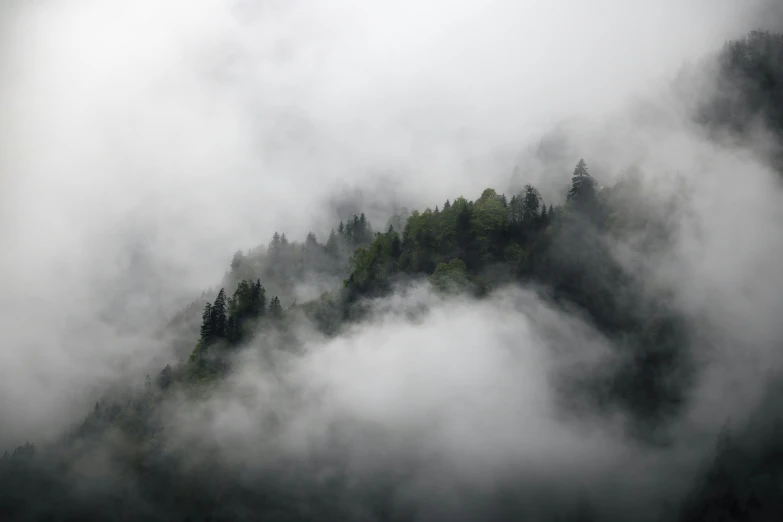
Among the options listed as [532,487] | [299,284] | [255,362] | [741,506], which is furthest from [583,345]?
[299,284]

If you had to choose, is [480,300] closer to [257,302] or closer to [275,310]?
[275,310]

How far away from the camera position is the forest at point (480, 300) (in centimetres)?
9888

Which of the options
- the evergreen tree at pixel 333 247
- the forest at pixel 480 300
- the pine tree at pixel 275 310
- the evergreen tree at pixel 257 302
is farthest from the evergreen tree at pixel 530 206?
the evergreen tree at pixel 333 247

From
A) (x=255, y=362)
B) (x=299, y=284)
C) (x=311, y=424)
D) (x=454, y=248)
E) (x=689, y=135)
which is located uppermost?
(x=689, y=135)

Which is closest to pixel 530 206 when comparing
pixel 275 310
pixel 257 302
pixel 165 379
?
pixel 275 310

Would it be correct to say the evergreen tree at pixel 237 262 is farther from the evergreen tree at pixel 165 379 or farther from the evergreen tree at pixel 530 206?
the evergreen tree at pixel 530 206

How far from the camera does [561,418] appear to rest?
106 metres

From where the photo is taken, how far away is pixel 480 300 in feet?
388

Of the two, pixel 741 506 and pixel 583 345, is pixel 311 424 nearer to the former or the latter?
pixel 583 345

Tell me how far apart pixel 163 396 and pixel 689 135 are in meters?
102

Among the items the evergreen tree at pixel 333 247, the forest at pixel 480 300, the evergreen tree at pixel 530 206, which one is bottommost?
the forest at pixel 480 300

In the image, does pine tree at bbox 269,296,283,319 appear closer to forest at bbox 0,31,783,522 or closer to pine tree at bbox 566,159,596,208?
forest at bbox 0,31,783,522

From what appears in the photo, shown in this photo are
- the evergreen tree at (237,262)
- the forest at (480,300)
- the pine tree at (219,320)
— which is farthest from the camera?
the evergreen tree at (237,262)

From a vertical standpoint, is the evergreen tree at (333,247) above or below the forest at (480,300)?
above
